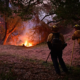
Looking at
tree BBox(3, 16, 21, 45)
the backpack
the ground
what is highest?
tree BBox(3, 16, 21, 45)

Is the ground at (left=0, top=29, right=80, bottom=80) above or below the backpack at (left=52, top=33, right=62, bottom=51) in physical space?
below

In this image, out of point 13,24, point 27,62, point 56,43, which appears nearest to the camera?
point 56,43

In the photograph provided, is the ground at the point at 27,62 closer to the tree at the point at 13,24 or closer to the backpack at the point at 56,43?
the backpack at the point at 56,43

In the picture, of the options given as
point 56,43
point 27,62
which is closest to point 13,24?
point 27,62

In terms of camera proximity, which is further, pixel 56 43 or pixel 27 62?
pixel 27 62

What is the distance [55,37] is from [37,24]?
11231mm

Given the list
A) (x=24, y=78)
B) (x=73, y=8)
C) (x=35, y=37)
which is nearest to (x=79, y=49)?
(x=73, y=8)

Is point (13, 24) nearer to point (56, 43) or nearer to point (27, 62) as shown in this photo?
point (27, 62)

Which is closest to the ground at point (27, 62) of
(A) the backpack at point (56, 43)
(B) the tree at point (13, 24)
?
(A) the backpack at point (56, 43)

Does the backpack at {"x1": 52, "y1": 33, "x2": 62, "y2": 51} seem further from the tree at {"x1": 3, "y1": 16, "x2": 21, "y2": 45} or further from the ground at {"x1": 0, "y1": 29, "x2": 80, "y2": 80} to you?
the tree at {"x1": 3, "y1": 16, "x2": 21, "y2": 45}

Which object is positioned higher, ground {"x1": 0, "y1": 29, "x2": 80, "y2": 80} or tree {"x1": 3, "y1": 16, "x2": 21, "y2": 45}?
tree {"x1": 3, "y1": 16, "x2": 21, "y2": 45}

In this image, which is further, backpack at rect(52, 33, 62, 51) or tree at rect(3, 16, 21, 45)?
tree at rect(3, 16, 21, 45)

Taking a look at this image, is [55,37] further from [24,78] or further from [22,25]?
[22,25]

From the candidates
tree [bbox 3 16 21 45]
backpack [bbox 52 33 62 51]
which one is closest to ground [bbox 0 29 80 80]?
backpack [bbox 52 33 62 51]
